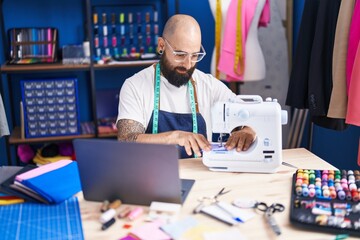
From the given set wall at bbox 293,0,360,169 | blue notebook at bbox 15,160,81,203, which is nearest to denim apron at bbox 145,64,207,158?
blue notebook at bbox 15,160,81,203

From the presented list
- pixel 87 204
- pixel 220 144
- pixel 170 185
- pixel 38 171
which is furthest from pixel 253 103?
pixel 38 171

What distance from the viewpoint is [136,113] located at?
208cm

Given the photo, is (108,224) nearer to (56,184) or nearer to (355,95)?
(56,184)

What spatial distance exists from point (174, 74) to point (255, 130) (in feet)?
1.92

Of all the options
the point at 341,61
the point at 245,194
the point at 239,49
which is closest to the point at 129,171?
the point at 245,194

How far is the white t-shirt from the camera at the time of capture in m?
2.09

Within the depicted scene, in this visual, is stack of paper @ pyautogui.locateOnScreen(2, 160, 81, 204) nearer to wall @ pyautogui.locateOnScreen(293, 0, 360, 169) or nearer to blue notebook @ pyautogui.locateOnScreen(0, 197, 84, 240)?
blue notebook @ pyautogui.locateOnScreen(0, 197, 84, 240)

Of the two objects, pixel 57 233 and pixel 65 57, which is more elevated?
pixel 65 57

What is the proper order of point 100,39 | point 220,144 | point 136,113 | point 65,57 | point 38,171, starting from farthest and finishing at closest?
point 100,39
point 65,57
point 136,113
point 220,144
point 38,171

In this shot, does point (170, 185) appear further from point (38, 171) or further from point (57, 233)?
point (38, 171)

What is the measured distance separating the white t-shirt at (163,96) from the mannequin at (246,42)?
81 centimetres

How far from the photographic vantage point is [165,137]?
6.01ft

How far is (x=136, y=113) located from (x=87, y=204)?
27.2 inches

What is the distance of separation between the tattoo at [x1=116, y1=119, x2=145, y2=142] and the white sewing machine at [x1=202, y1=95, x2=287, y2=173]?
388 mm
